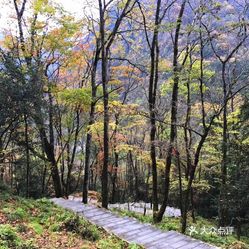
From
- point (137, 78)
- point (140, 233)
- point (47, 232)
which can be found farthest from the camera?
point (137, 78)

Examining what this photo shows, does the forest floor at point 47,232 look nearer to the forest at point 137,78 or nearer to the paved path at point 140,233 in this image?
the paved path at point 140,233

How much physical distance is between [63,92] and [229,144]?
8.68 metres

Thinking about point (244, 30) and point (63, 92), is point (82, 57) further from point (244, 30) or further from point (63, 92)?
point (244, 30)

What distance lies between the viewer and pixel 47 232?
8.01m

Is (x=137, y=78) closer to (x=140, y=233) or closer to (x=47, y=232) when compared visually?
(x=140, y=233)

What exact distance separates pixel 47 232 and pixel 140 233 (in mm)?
2412

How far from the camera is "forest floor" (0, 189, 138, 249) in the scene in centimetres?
649

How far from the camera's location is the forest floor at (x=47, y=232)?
649cm

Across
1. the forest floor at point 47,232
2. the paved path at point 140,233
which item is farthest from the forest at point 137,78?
the forest floor at point 47,232

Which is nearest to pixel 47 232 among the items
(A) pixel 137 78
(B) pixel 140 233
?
(B) pixel 140 233

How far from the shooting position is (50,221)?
9125mm

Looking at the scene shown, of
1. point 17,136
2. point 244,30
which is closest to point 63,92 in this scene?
point 17,136

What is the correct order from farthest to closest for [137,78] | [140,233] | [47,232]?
1. [137,78]
2. [140,233]
3. [47,232]

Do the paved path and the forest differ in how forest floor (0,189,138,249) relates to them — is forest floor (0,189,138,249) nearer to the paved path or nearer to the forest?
the paved path
